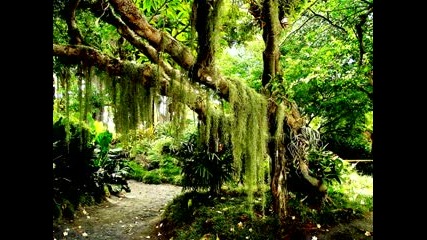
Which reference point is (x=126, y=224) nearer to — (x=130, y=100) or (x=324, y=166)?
(x=130, y=100)

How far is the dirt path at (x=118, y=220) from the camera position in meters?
5.79

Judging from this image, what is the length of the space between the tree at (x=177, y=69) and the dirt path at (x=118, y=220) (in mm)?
2439

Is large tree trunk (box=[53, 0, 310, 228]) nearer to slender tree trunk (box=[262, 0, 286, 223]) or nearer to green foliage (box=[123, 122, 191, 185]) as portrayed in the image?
slender tree trunk (box=[262, 0, 286, 223])

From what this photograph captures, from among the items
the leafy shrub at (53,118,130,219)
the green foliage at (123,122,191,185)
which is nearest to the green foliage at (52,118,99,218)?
the leafy shrub at (53,118,130,219)

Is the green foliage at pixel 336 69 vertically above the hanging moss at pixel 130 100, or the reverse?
the green foliage at pixel 336 69

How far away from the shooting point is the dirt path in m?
5.79

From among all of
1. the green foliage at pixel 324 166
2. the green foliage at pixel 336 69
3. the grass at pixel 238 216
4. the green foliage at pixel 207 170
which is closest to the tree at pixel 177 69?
the grass at pixel 238 216

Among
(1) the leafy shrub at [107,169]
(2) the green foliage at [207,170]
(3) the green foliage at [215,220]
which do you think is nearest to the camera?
(3) the green foliage at [215,220]

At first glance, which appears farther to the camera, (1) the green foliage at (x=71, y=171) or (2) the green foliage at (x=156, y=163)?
(2) the green foliage at (x=156, y=163)

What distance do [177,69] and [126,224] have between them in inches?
142

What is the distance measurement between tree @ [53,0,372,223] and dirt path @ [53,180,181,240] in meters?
2.44

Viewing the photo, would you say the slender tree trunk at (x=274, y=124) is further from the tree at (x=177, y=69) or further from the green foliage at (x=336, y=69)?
the green foliage at (x=336, y=69)

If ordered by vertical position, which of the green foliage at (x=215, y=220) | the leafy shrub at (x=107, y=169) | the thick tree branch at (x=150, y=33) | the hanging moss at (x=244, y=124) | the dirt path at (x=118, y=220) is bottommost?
the dirt path at (x=118, y=220)
